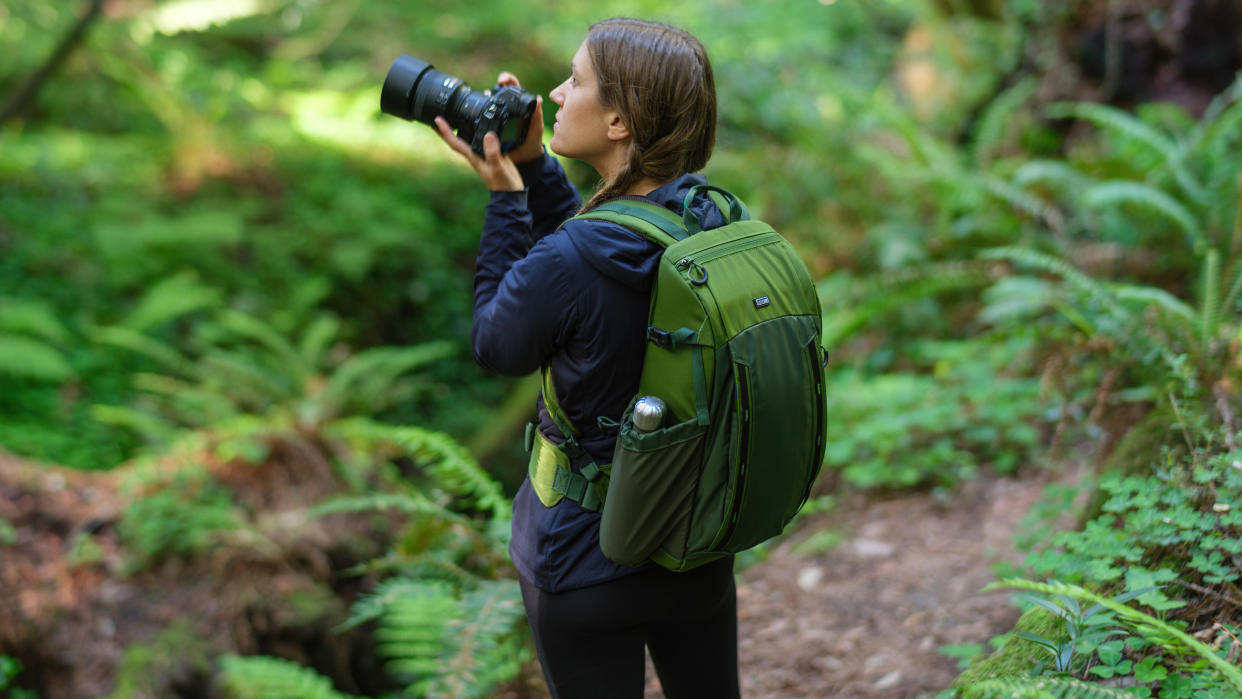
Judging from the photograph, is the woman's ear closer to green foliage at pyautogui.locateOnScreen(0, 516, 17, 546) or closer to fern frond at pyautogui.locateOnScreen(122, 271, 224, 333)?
green foliage at pyautogui.locateOnScreen(0, 516, 17, 546)

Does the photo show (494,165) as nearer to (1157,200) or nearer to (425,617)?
(425,617)

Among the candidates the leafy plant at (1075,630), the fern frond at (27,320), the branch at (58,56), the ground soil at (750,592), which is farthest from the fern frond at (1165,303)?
the fern frond at (27,320)

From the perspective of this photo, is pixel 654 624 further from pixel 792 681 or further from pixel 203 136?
pixel 203 136

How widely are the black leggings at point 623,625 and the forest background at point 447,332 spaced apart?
21.3 inches

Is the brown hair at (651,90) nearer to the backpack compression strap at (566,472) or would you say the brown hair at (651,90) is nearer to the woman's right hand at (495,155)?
the woman's right hand at (495,155)

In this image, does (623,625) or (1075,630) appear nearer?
(623,625)

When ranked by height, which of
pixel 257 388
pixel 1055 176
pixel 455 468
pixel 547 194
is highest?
pixel 1055 176

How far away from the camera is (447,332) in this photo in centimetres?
669

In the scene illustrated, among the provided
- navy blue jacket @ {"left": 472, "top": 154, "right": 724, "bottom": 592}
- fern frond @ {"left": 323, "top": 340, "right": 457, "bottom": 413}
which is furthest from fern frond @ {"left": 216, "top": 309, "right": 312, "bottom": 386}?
navy blue jacket @ {"left": 472, "top": 154, "right": 724, "bottom": 592}

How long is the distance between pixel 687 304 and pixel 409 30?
27.7ft

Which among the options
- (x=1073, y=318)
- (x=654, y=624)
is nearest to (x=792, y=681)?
(x=654, y=624)

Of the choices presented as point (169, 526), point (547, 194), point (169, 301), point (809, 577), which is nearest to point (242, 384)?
point (169, 526)

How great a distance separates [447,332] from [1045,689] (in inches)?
221

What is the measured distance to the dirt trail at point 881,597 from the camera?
9.03 feet
